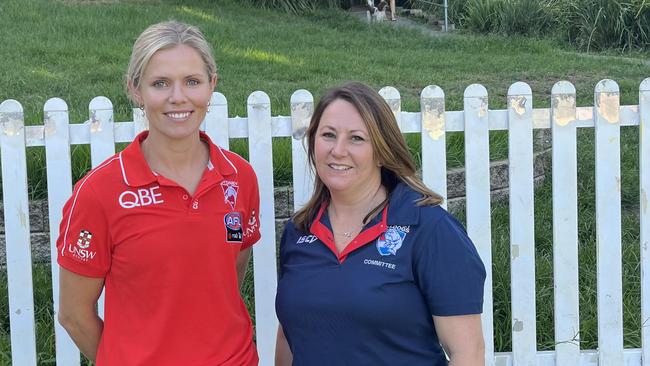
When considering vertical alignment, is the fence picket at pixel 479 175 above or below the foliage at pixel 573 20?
below

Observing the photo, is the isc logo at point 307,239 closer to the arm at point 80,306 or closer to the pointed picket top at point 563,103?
the arm at point 80,306

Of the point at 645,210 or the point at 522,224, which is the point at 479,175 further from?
the point at 645,210

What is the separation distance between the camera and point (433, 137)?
12.6ft

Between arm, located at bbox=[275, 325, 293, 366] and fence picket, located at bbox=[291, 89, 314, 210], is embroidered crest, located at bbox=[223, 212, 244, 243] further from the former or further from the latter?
fence picket, located at bbox=[291, 89, 314, 210]

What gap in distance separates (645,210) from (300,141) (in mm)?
1569

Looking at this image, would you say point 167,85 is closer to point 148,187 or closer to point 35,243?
point 148,187

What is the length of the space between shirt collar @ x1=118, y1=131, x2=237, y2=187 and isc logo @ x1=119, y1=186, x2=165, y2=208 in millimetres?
21

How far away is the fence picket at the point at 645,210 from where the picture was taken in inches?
154

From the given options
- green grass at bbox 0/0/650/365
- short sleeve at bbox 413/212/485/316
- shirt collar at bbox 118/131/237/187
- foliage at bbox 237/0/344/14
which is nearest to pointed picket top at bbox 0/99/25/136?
green grass at bbox 0/0/650/365

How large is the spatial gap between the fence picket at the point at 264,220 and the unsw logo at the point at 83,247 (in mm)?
1418

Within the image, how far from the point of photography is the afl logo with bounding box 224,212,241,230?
2.48 m

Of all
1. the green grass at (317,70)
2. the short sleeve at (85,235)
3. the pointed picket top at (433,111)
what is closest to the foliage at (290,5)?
the green grass at (317,70)

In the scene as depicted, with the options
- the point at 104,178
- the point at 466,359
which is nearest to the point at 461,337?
the point at 466,359

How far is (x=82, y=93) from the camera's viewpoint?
6.76 metres
